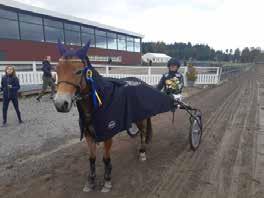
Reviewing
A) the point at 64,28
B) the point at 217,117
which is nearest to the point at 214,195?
the point at 217,117

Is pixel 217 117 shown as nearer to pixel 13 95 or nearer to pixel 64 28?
pixel 13 95

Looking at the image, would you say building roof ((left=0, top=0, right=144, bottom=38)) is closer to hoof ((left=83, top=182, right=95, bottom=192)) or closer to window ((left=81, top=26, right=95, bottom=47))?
window ((left=81, top=26, right=95, bottom=47))

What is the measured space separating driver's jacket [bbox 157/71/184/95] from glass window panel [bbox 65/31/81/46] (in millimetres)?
22803

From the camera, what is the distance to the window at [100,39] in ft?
100

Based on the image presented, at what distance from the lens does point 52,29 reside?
23.8 metres

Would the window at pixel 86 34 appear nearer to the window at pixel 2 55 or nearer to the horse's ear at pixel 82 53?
the window at pixel 2 55

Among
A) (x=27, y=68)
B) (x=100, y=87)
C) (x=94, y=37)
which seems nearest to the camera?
(x=100, y=87)

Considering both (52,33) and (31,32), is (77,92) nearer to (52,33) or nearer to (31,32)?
(31,32)

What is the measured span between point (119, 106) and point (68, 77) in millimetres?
953

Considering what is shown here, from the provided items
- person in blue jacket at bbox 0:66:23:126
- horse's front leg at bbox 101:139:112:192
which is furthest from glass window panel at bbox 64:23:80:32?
horse's front leg at bbox 101:139:112:192

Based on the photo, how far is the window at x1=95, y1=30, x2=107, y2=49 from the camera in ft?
100

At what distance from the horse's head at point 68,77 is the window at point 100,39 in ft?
93.4

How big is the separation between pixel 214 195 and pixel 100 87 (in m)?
2.16

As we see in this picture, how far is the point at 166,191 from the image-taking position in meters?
3.26
